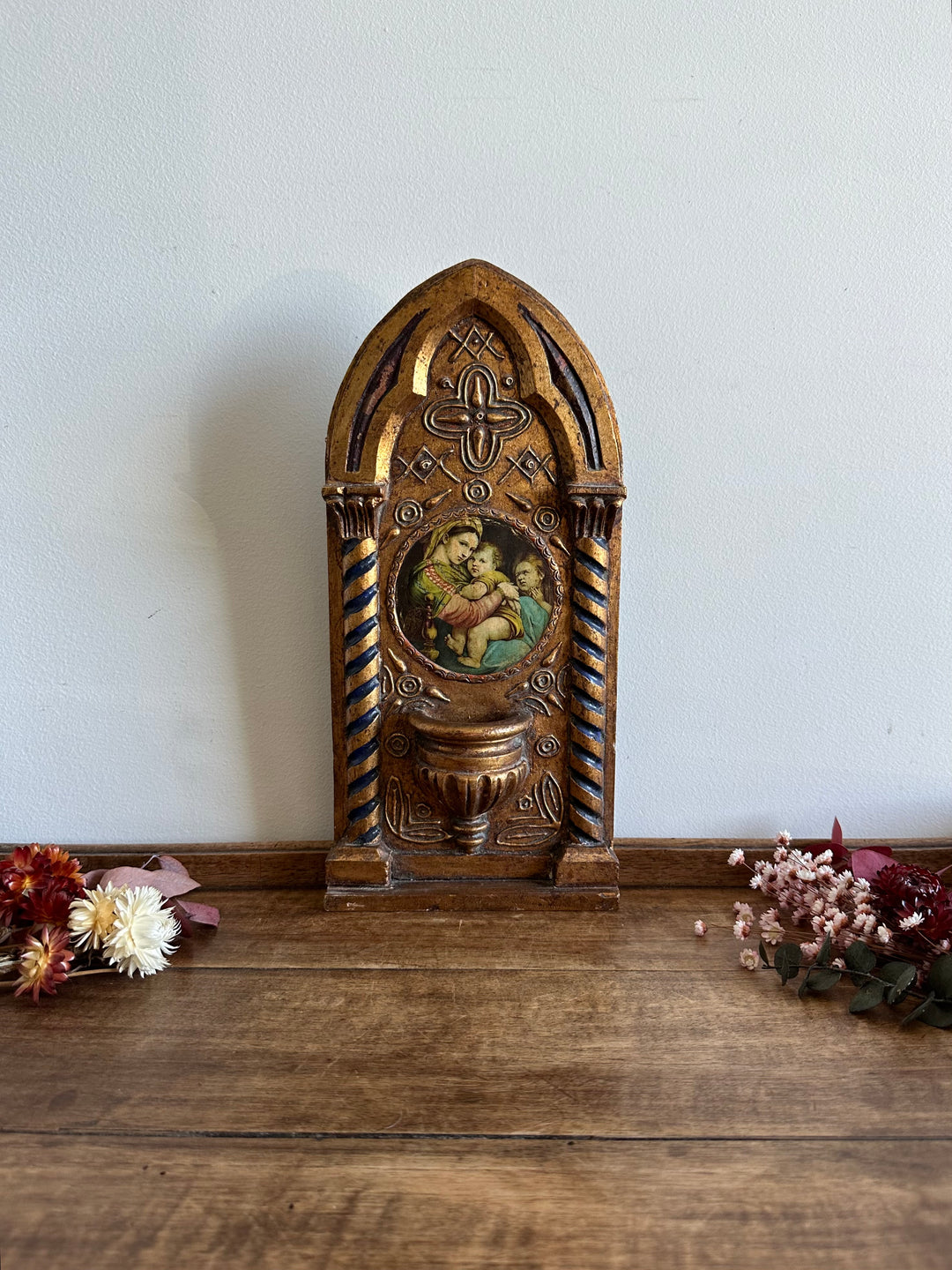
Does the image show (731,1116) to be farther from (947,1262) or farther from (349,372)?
(349,372)

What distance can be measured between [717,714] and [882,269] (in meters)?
0.78

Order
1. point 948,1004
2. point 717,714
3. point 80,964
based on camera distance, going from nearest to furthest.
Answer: point 948,1004
point 80,964
point 717,714

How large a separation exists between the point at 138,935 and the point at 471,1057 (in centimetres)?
52

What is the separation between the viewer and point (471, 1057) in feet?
3.68

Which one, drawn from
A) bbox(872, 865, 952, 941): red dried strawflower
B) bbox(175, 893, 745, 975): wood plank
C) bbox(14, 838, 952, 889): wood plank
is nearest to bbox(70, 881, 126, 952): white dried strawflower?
bbox(175, 893, 745, 975): wood plank

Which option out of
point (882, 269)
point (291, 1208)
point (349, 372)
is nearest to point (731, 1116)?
point (291, 1208)

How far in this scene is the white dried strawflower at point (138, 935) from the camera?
130 centimetres

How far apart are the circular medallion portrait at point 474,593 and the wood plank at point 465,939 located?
0.41 m

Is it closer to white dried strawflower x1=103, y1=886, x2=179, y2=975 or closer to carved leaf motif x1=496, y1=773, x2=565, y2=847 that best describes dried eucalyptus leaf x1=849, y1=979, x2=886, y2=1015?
carved leaf motif x1=496, y1=773, x2=565, y2=847

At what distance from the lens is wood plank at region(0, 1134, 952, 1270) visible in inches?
33.3

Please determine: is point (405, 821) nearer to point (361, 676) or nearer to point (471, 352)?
point (361, 676)

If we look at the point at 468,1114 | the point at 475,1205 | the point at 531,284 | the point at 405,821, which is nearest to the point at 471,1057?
the point at 468,1114

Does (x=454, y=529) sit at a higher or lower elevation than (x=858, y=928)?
higher

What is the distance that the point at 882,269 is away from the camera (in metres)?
1.49
